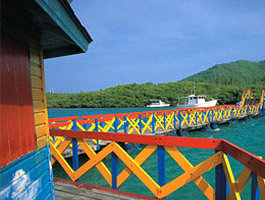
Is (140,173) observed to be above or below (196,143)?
below

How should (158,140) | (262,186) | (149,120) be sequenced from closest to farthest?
(262,186)
(158,140)
(149,120)

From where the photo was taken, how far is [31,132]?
208cm

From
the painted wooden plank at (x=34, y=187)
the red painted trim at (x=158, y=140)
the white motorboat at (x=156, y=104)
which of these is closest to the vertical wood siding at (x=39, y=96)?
the painted wooden plank at (x=34, y=187)

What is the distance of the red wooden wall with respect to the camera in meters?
1.64

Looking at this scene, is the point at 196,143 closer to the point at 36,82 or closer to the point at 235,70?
the point at 36,82

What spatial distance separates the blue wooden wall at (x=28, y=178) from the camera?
1633 mm

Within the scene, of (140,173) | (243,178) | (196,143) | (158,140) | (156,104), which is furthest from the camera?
(156,104)

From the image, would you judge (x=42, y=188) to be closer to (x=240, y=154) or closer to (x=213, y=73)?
(x=240, y=154)

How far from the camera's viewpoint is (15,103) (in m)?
1.81

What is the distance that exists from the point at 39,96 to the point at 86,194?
5.36ft

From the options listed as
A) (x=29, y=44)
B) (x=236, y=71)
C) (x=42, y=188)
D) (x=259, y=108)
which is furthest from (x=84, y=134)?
(x=236, y=71)

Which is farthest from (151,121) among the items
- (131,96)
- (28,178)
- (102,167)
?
(131,96)

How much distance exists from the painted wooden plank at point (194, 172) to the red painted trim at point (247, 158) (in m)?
0.15

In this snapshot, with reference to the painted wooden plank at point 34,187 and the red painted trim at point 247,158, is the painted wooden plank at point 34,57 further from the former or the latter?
the red painted trim at point 247,158
